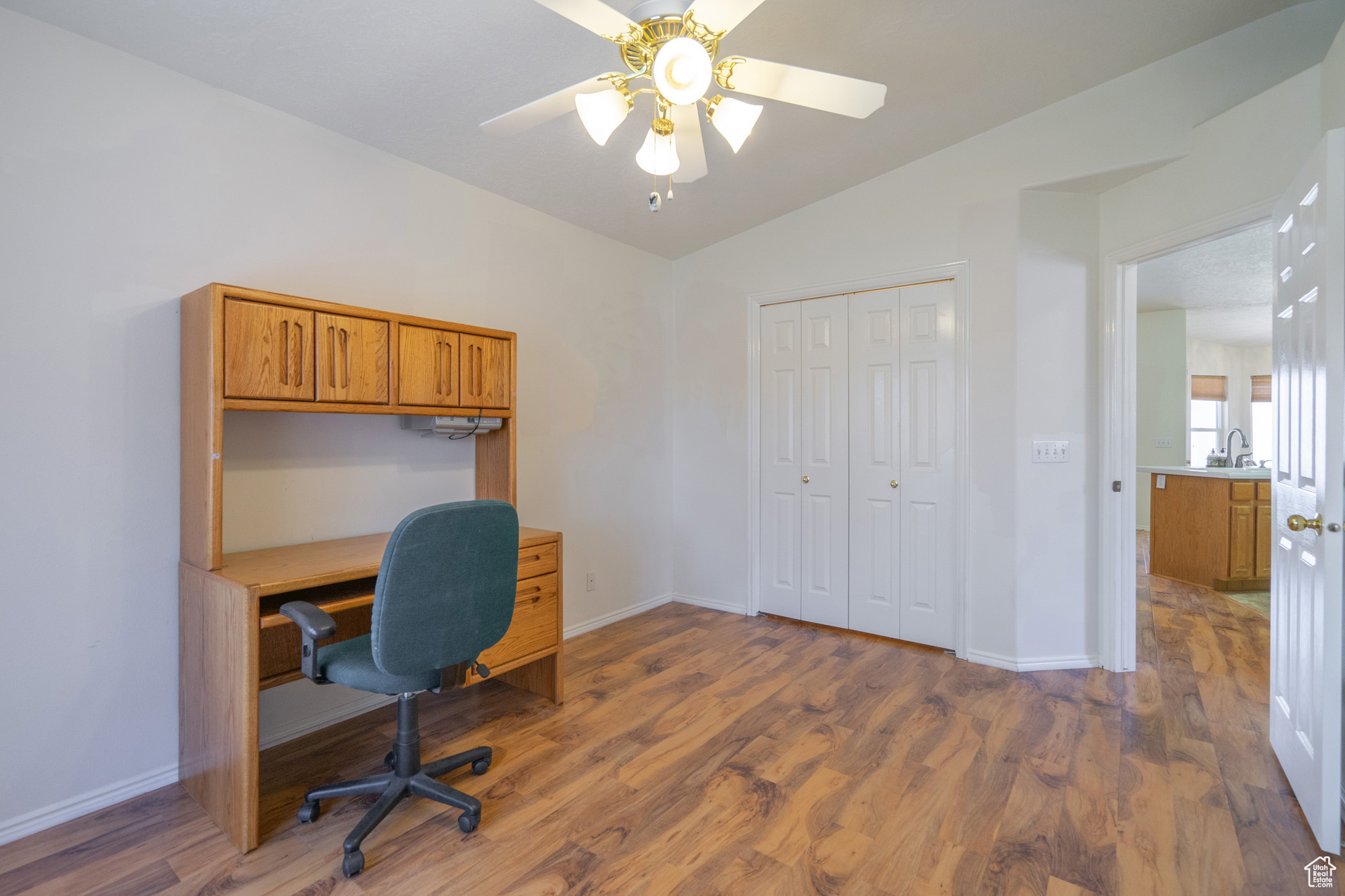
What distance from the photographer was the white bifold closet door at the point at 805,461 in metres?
3.79

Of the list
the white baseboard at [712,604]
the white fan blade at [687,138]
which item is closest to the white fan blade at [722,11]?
the white fan blade at [687,138]

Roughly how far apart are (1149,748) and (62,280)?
4.15m

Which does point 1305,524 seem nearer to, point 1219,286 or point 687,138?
point 687,138

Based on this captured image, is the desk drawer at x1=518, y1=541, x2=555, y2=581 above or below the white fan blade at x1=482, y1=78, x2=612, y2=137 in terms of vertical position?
below

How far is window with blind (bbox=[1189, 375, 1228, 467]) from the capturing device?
8008 mm

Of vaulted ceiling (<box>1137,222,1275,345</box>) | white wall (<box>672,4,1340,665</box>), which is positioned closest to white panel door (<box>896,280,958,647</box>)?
white wall (<box>672,4,1340,665</box>)

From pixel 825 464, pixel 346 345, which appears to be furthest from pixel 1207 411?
pixel 346 345

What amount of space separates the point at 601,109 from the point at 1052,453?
2.77 meters

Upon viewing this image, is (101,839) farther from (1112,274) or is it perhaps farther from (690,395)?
(1112,274)

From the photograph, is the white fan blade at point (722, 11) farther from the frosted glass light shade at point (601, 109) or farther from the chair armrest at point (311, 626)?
the chair armrest at point (311, 626)

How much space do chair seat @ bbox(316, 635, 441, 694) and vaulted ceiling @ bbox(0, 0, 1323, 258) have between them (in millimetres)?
1996

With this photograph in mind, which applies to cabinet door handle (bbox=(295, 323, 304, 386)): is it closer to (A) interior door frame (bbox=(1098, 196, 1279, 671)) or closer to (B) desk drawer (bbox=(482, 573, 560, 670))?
(B) desk drawer (bbox=(482, 573, 560, 670))

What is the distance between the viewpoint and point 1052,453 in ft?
10.3

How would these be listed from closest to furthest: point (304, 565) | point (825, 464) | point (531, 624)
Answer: point (304, 565) < point (531, 624) < point (825, 464)
